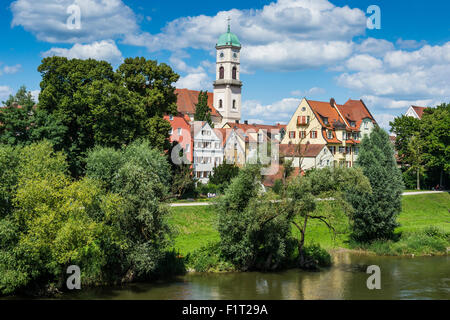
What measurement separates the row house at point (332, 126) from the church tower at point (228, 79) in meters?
38.6

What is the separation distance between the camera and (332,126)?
284 feet

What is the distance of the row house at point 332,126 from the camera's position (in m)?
84.9

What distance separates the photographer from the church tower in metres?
127

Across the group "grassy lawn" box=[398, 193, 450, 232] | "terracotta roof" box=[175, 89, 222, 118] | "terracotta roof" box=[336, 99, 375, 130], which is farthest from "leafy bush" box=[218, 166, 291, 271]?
"terracotta roof" box=[175, 89, 222, 118]

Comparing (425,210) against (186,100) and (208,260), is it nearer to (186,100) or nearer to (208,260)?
(208,260)

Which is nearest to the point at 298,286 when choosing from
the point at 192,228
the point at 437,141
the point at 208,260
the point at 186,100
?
the point at 208,260

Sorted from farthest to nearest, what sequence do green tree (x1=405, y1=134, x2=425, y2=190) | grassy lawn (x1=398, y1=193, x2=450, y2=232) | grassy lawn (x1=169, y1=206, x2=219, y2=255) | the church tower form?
1. the church tower
2. green tree (x1=405, y1=134, x2=425, y2=190)
3. grassy lawn (x1=398, y1=193, x2=450, y2=232)
4. grassy lawn (x1=169, y1=206, x2=219, y2=255)

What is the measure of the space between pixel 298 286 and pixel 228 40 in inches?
3970

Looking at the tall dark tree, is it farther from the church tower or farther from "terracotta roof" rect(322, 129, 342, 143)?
the church tower

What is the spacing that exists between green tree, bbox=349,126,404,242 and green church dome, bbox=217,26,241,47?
275 ft
